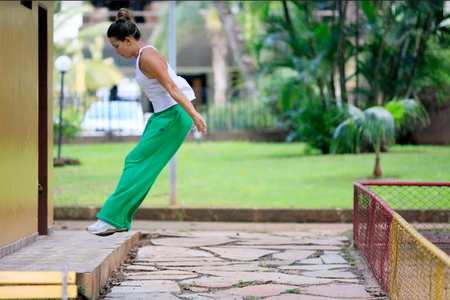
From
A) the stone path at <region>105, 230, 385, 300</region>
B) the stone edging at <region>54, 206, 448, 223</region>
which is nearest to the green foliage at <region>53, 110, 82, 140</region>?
the stone edging at <region>54, 206, 448, 223</region>

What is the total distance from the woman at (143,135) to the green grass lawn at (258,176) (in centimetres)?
559

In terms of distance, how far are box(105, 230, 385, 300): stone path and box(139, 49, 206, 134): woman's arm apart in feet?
4.48

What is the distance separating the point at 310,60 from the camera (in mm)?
16594

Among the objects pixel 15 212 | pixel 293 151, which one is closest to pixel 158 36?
pixel 293 151

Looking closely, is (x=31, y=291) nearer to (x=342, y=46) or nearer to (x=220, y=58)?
(x=342, y=46)

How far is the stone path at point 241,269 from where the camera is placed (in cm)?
538

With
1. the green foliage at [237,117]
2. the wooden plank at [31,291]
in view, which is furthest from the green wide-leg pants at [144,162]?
the green foliage at [237,117]

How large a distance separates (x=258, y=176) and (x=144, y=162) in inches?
352

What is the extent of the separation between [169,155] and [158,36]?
26154 mm

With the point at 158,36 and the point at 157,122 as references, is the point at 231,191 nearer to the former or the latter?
the point at 157,122

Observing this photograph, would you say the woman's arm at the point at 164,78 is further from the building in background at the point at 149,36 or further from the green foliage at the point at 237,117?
the building in background at the point at 149,36

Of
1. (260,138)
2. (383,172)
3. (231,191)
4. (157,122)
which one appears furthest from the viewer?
(260,138)

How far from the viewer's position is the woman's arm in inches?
194

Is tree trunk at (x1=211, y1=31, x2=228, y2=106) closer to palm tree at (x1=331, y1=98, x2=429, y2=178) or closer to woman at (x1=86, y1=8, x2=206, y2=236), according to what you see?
palm tree at (x1=331, y1=98, x2=429, y2=178)
